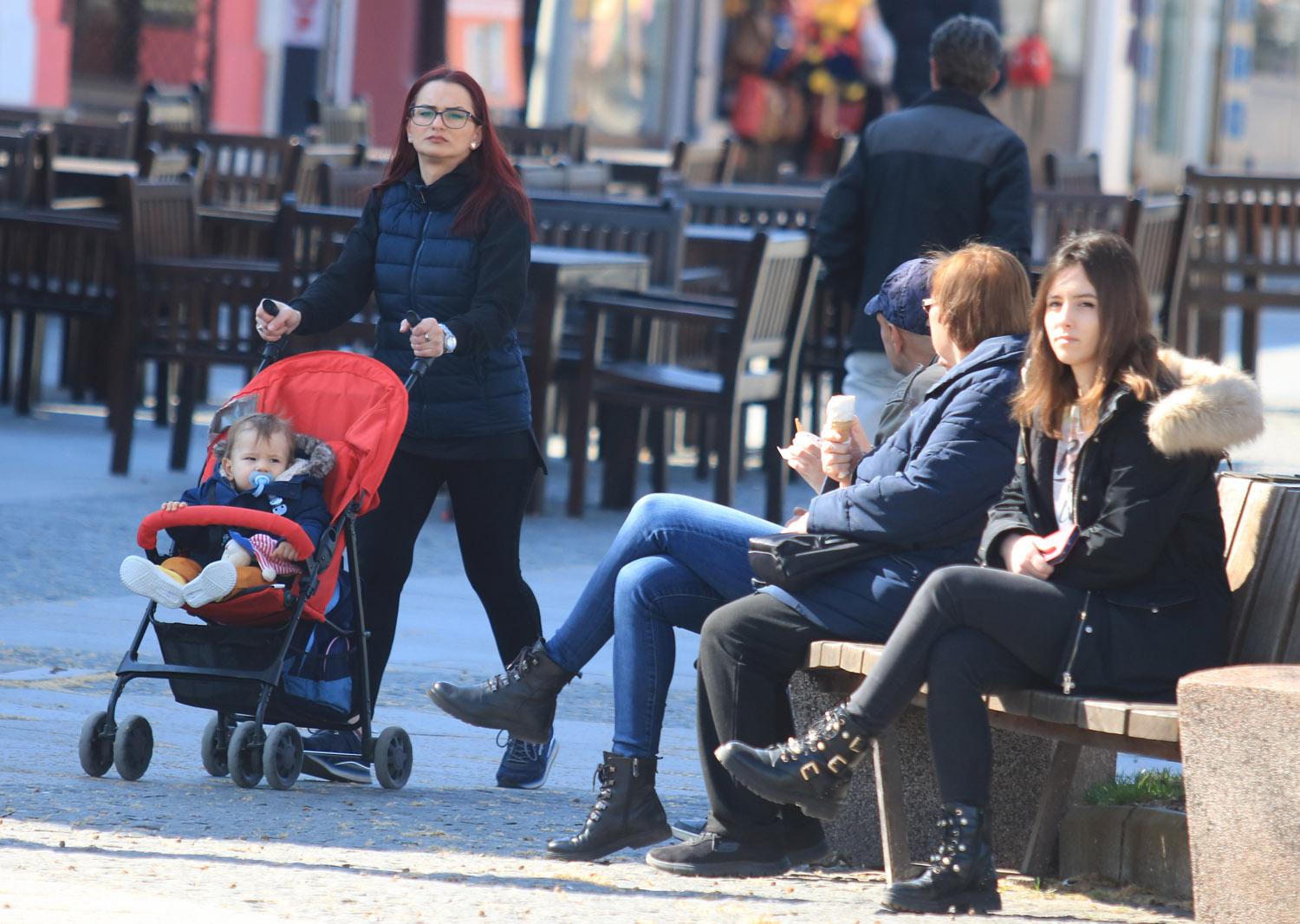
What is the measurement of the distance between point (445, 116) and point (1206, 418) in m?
2.09

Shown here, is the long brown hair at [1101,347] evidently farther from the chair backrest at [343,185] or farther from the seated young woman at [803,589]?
the chair backrest at [343,185]

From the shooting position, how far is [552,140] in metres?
15.3

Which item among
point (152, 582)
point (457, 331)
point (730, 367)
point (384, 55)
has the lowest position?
point (152, 582)

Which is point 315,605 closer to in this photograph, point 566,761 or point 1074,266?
point 566,761

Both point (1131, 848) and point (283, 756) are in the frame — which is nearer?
point (1131, 848)

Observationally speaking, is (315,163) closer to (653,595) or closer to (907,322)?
(907,322)

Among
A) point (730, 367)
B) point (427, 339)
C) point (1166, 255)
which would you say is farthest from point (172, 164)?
point (427, 339)

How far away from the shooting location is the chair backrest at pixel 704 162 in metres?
14.0

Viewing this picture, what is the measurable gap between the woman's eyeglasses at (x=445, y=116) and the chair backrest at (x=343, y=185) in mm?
4918

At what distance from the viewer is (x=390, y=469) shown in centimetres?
555

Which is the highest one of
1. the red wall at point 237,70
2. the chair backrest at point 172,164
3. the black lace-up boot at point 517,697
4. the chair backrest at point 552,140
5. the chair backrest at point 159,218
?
the red wall at point 237,70

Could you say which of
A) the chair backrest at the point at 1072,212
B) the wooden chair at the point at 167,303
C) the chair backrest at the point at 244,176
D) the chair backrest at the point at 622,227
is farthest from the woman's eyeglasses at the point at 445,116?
the chair backrest at the point at 244,176

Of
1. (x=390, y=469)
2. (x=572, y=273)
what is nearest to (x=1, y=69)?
(x=572, y=273)

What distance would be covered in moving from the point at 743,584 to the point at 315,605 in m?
1.02
